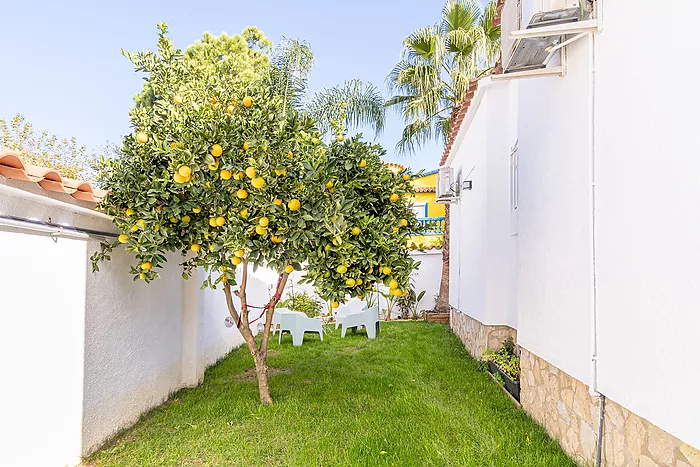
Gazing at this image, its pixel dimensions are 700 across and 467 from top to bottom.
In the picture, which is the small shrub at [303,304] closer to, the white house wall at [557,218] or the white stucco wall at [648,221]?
the white house wall at [557,218]

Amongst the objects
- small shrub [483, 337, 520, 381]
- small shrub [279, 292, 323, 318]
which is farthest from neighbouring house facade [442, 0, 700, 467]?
small shrub [279, 292, 323, 318]

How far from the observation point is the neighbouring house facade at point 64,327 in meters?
3.82

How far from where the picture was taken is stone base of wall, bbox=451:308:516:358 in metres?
8.36

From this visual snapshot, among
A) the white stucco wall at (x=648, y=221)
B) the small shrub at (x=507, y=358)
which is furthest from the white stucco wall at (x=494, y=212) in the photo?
the white stucco wall at (x=648, y=221)

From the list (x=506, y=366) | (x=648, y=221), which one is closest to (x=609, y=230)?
(x=648, y=221)

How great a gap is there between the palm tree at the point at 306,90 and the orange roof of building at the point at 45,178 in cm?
241

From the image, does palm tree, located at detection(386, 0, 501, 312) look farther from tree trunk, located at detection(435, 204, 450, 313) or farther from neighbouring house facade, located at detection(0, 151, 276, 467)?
neighbouring house facade, located at detection(0, 151, 276, 467)

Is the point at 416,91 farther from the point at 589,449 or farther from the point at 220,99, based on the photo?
the point at 589,449

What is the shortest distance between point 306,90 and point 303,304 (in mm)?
7089

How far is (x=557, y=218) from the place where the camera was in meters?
4.77

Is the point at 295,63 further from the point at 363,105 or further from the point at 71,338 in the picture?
the point at 363,105

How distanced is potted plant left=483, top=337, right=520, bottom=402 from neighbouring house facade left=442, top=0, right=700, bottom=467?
701mm

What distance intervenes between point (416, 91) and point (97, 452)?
13752mm

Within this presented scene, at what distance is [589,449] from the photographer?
157 inches
